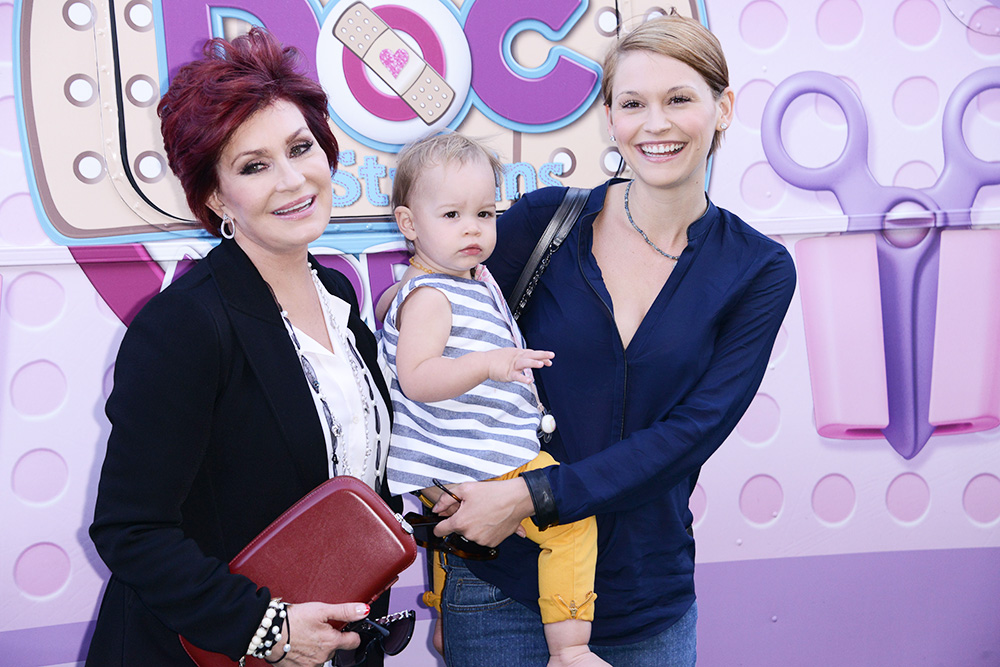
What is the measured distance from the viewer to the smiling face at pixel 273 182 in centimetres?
121

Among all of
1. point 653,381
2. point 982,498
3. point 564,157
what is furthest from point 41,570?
point 982,498

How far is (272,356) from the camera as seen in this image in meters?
1.19

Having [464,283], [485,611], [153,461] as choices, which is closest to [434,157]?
[464,283]

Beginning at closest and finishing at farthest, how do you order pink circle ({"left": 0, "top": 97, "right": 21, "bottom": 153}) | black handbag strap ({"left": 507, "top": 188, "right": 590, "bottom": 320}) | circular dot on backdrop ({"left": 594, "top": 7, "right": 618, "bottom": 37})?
black handbag strap ({"left": 507, "top": 188, "right": 590, "bottom": 320}), pink circle ({"left": 0, "top": 97, "right": 21, "bottom": 153}), circular dot on backdrop ({"left": 594, "top": 7, "right": 618, "bottom": 37})

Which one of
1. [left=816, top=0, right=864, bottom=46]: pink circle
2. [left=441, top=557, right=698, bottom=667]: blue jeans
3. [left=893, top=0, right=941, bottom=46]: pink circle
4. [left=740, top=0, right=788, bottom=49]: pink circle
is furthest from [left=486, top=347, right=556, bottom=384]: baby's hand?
[left=893, top=0, right=941, bottom=46]: pink circle

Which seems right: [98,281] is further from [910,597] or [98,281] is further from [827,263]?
[910,597]

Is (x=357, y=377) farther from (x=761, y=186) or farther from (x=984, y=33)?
(x=984, y=33)

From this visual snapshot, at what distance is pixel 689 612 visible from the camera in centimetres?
156

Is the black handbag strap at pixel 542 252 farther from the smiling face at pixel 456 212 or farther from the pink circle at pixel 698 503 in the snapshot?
the pink circle at pixel 698 503

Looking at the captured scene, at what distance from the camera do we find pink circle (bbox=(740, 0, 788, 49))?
7.28 feet

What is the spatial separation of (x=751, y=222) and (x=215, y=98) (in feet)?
5.42

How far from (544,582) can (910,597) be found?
5.57 feet

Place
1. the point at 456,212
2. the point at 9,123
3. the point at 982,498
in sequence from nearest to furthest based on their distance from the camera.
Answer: the point at 456,212, the point at 9,123, the point at 982,498

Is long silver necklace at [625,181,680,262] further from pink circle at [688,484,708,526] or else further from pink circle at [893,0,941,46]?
pink circle at [893,0,941,46]
